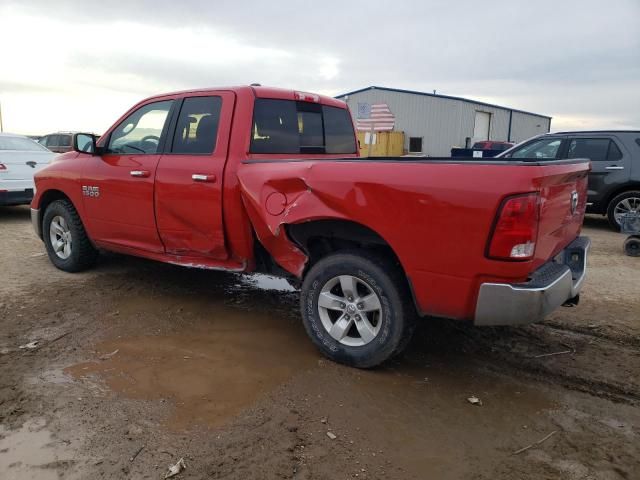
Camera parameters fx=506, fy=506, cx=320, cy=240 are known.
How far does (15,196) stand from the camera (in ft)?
30.3

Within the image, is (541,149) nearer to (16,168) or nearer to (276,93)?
(276,93)

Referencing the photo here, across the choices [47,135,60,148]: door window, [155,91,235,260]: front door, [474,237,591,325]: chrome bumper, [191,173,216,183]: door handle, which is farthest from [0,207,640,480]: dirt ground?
[47,135,60,148]: door window

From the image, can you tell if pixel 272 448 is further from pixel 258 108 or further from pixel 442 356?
pixel 258 108

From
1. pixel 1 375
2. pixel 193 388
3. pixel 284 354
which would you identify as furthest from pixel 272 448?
pixel 1 375

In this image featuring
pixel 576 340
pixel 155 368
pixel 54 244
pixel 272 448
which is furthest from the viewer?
pixel 54 244

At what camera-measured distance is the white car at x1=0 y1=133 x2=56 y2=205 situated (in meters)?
9.12

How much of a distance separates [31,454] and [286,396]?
1.38m

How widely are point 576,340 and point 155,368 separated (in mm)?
3247

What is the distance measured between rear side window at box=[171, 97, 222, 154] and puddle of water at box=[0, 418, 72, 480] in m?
2.39

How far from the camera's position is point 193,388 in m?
3.23

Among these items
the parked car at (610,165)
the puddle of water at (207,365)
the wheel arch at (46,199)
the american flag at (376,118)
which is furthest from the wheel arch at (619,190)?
the american flag at (376,118)

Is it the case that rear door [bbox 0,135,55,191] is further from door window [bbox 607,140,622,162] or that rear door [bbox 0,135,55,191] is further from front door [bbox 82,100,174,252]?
door window [bbox 607,140,622,162]

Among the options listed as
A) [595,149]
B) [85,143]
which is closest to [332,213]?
[85,143]

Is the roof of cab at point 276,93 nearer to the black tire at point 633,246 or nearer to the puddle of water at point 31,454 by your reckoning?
the puddle of water at point 31,454
